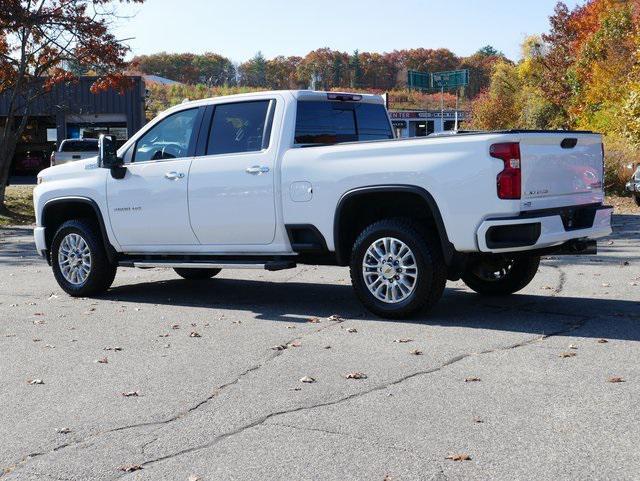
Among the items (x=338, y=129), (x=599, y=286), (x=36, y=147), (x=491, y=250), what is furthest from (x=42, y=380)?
(x=36, y=147)

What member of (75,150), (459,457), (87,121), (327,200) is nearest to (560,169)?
(327,200)

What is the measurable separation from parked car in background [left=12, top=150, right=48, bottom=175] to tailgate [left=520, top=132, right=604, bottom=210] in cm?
4541

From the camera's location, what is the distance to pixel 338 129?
8984 mm

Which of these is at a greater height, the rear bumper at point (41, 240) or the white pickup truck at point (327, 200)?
the white pickup truck at point (327, 200)

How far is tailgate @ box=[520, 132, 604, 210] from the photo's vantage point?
7.18 m

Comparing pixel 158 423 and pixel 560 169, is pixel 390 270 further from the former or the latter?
pixel 158 423

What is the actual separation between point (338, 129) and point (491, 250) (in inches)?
97.5

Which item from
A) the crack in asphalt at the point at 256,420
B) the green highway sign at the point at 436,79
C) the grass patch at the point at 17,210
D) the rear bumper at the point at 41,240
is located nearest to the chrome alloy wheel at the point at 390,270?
the crack in asphalt at the point at 256,420

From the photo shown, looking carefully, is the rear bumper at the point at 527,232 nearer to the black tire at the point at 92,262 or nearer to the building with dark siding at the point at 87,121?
the black tire at the point at 92,262

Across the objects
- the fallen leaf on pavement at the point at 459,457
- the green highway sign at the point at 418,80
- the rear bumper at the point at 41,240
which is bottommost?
the fallen leaf on pavement at the point at 459,457

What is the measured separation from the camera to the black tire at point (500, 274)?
333 inches

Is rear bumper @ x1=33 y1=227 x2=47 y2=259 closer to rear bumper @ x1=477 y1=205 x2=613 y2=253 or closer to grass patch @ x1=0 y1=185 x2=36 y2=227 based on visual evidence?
rear bumper @ x1=477 y1=205 x2=613 y2=253

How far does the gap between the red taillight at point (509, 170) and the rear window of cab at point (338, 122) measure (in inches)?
85.8

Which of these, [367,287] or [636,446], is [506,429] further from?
[367,287]
